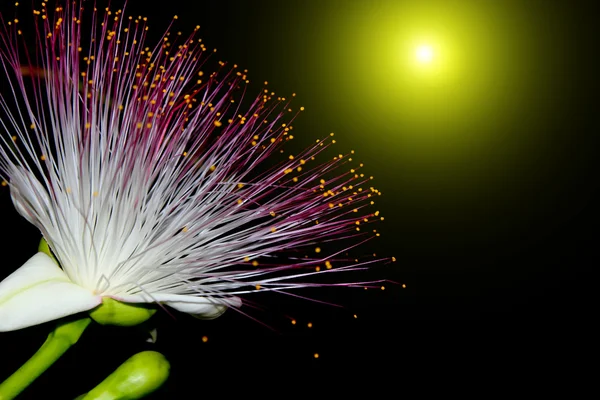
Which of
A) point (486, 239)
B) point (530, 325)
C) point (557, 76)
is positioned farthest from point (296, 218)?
point (557, 76)

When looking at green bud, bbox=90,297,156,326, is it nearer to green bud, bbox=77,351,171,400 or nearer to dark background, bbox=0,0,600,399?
green bud, bbox=77,351,171,400

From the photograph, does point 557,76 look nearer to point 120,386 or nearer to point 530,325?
point 530,325

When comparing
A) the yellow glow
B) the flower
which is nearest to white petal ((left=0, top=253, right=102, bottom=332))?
the flower

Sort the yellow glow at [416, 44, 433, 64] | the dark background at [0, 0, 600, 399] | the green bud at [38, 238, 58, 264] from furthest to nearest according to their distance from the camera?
the yellow glow at [416, 44, 433, 64] → the dark background at [0, 0, 600, 399] → the green bud at [38, 238, 58, 264]

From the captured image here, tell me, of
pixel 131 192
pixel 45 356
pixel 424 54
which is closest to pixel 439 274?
pixel 424 54

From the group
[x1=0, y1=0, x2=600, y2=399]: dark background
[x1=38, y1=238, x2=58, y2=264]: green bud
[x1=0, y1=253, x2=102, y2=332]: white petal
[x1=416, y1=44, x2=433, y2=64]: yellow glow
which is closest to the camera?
[x1=0, y1=253, x2=102, y2=332]: white petal

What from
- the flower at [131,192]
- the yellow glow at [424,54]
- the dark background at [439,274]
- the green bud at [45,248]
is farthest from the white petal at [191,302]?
the yellow glow at [424,54]
